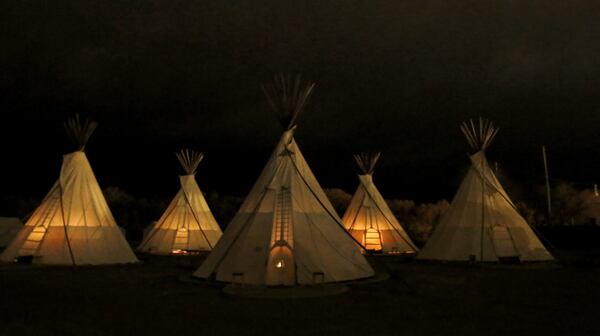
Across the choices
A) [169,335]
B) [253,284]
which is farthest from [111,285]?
[169,335]

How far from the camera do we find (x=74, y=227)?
1675 cm

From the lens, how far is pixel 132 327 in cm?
681

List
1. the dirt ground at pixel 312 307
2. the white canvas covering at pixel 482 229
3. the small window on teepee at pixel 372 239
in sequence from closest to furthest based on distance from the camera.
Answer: the dirt ground at pixel 312 307 < the white canvas covering at pixel 482 229 < the small window on teepee at pixel 372 239

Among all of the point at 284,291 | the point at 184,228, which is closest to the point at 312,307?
the point at 284,291

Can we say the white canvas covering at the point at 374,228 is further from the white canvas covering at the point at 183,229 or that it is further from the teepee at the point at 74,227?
the teepee at the point at 74,227

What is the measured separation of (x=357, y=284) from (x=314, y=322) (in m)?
4.43

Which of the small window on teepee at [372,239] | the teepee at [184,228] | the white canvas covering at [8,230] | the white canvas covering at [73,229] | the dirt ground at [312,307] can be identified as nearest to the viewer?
the dirt ground at [312,307]

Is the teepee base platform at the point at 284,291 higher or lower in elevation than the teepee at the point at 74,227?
lower

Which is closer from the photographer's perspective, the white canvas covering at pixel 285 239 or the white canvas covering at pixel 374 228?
the white canvas covering at pixel 285 239

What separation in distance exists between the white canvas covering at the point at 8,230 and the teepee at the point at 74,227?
12.4m

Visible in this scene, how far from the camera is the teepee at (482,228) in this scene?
16828 mm

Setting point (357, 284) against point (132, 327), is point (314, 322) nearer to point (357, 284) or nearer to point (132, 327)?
point (132, 327)

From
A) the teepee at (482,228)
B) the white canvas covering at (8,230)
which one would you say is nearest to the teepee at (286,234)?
the teepee at (482,228)

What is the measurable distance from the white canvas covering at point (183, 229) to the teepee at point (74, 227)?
19.3 feet
